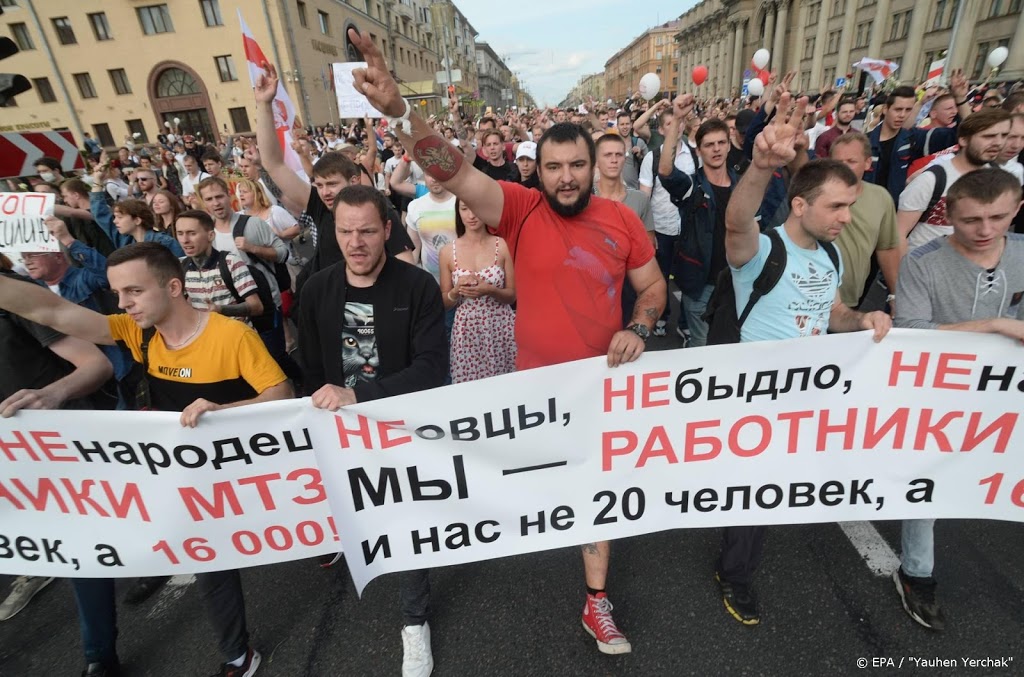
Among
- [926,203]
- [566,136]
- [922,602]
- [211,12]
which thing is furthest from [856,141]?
[211,12]

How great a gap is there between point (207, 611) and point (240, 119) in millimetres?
38887

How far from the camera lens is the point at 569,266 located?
7.34 ft

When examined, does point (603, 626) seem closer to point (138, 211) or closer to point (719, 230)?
point (719, 230)

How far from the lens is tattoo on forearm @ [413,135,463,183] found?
6.71ft

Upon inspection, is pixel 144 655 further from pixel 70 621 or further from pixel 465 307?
pixel 465 307

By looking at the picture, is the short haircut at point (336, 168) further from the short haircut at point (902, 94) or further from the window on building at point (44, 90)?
the window on building at point (44, 90)

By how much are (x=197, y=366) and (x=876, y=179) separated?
273 inches

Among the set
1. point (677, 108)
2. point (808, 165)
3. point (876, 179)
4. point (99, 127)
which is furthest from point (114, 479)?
point (99, 127)

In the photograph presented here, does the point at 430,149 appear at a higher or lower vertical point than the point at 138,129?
lower

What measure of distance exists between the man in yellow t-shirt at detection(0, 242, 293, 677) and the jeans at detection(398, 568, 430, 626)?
2.39 ft

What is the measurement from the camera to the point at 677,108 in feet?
13.6

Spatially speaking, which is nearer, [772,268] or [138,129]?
[772,268]

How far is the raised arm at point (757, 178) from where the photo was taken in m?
1.88

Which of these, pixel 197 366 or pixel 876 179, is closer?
pixel 197 366
